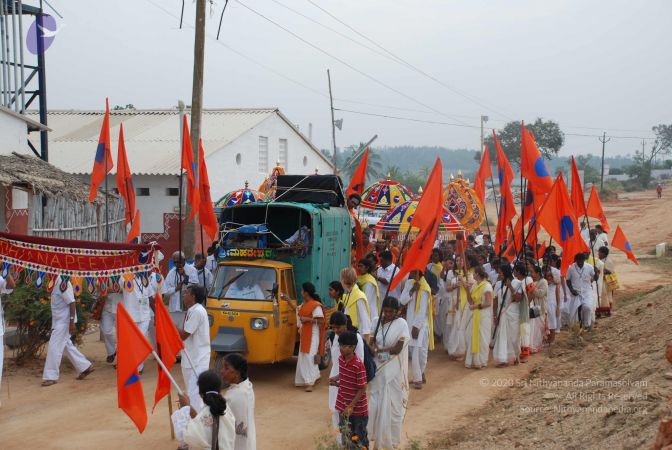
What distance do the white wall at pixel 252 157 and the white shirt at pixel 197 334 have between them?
52.5 feet

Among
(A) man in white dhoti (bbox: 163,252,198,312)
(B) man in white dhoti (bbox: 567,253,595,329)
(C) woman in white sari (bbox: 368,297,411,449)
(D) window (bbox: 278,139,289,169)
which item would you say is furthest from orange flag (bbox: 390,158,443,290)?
(D) window (bbox: 278,139,289,169)

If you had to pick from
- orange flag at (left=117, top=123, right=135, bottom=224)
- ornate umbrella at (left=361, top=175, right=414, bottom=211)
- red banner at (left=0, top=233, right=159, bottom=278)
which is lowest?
red banner at (left=0, top=233, right=159, bottom=278)

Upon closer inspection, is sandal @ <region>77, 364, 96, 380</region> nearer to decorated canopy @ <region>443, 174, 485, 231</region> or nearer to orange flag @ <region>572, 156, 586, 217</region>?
orange flag @ <region>572, 156, 586, 217</region>

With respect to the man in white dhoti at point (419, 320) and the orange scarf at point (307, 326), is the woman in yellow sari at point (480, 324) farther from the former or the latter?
the orange scarf at point (307, 326)

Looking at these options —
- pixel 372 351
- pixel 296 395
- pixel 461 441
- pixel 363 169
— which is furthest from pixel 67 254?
pixel 363 169

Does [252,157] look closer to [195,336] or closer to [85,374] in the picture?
[85,374]

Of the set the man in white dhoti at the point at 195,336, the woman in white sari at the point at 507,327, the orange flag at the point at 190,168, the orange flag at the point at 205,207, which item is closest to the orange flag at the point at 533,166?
the woman in white sari at the point at 507,327

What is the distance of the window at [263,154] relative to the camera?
2798 cm

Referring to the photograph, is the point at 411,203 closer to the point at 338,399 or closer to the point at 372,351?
the point at 372,351

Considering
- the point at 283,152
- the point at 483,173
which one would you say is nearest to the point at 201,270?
the point at 483,173

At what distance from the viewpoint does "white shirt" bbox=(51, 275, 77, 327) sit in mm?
10781

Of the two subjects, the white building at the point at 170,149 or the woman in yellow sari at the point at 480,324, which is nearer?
the woman in yellow sari at the point at 480,324

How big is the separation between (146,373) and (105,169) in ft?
12.7

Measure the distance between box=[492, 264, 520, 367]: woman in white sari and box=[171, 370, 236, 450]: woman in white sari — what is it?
7.67 m
